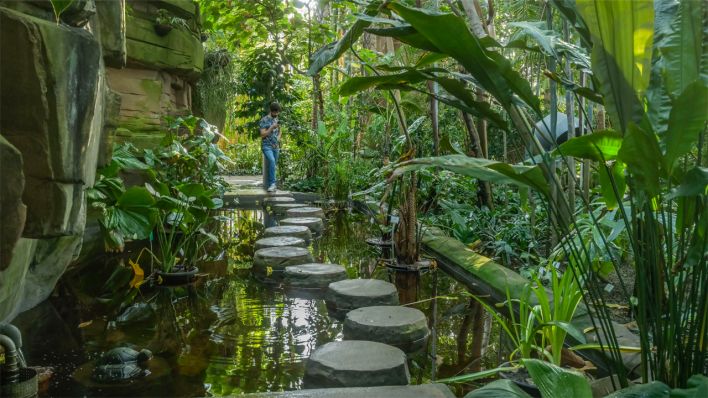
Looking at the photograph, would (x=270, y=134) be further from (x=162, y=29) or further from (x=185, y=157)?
(x=185, y=157)

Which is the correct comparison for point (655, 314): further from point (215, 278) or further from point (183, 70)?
point (183, 70)

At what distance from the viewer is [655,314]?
1475 mm

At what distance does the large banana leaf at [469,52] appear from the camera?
57.6 inches

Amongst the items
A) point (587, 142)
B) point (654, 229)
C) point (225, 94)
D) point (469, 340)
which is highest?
point (225, 94)

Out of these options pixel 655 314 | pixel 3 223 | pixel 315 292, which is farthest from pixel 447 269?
pixel 3 223

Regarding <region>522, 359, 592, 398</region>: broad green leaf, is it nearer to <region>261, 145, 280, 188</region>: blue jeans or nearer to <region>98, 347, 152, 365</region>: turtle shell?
<region>98, 347, 152, 365</region>: turtle shell

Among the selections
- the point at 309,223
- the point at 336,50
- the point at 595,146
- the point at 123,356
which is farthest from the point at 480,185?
the point at 595,146

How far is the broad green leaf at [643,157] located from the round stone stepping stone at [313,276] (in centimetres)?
269

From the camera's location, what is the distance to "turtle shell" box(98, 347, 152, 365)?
7.54 feet

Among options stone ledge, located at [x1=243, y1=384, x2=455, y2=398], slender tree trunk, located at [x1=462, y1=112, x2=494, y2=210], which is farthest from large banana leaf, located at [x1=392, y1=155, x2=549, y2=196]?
slender tree trunk, located at [x1=462, y1=112, x2=494, y2=210]

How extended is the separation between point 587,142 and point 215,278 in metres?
3.20

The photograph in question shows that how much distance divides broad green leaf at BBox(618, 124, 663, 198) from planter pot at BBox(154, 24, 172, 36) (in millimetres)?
6043

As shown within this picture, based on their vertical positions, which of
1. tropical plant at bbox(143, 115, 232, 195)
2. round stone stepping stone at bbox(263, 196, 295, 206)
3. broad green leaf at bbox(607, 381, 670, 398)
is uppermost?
tropical plant at bbox(143, 115, 232, 195)

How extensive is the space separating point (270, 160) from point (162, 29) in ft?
9.66
